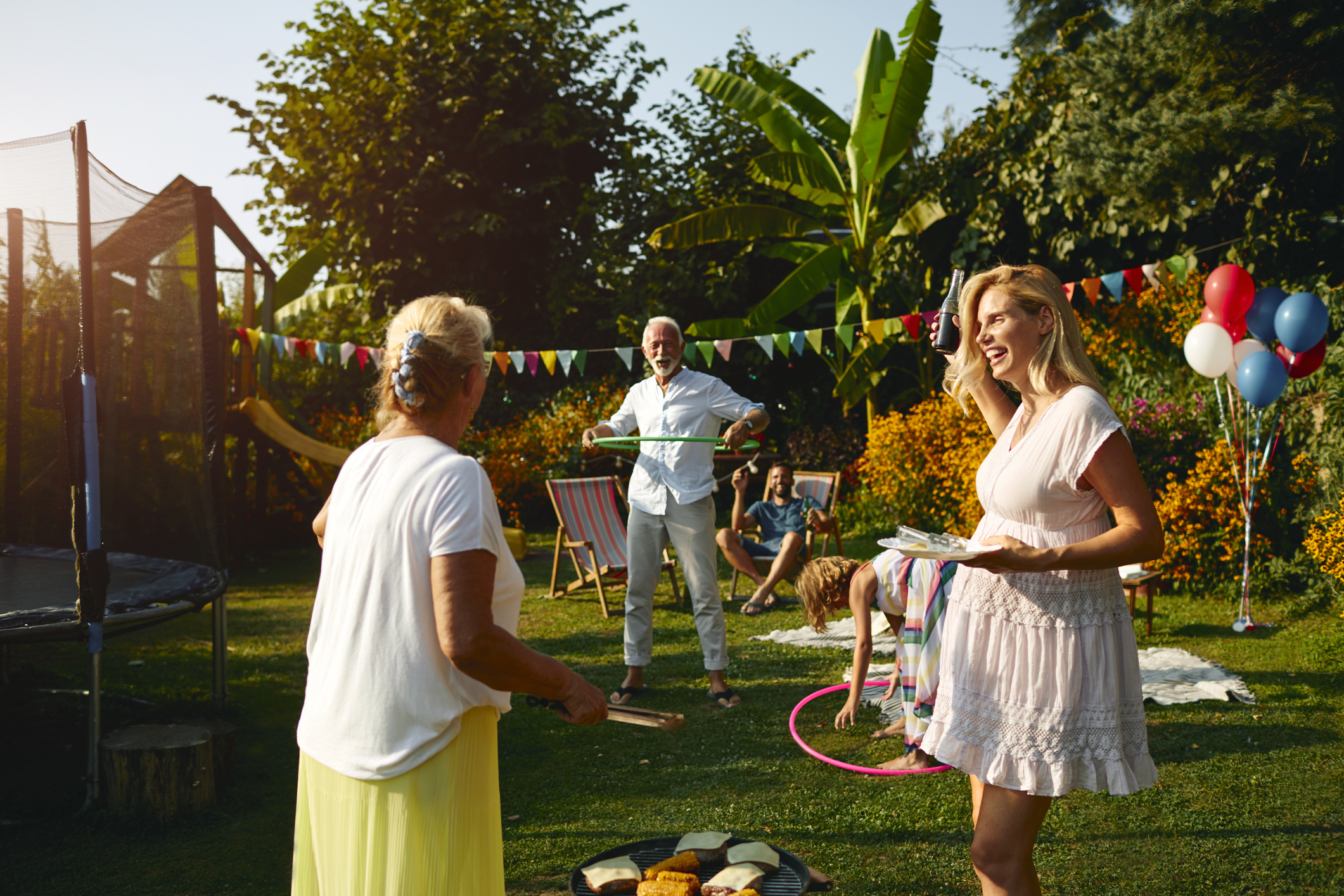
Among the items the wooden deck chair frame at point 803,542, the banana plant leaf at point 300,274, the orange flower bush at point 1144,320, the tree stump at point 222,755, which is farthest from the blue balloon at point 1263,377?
the banana plant leaf at point 300,274

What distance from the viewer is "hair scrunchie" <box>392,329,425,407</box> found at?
172 cm

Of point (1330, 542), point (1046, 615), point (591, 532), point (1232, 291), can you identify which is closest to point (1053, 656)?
point (1046, 615)

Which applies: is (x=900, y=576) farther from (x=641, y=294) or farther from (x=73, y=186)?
(x=641, y=294)

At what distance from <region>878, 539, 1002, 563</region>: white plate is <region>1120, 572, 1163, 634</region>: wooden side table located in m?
4.47

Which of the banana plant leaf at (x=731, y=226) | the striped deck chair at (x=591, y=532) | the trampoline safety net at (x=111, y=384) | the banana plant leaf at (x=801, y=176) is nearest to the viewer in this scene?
the trampoline safety net at (x=111, y=384)

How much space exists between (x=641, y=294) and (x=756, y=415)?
9.52 metres

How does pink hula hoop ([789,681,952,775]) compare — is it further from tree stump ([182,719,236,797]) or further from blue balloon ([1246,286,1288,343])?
blue balloon ([1246,286,1288,343])

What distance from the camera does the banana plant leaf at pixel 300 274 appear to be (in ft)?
48.6

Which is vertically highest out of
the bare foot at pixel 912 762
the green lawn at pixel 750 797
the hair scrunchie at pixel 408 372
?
the hair scrunchie at pixel 408 372

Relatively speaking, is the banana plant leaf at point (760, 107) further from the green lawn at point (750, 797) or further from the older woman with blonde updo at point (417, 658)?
the older woman with blonde updo at point (417, 658)

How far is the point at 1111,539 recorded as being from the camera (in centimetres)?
200

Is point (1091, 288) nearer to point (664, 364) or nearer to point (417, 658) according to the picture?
point (664, 364)

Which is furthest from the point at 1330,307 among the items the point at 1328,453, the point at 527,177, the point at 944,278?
the point at 527,177

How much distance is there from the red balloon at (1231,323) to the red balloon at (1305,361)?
0.28m
